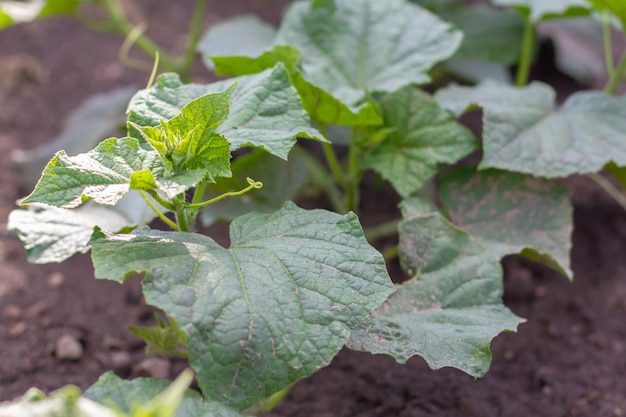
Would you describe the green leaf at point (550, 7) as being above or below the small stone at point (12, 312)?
above

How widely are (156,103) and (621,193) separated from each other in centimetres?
212

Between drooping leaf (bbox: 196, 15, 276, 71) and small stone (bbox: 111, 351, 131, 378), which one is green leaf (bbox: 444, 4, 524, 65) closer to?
drooping leaf (bbox: 196, 15, 276, 71)

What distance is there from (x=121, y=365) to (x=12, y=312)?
51cm

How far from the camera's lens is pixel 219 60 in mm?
2098

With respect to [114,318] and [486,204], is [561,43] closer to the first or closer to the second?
[486,204]

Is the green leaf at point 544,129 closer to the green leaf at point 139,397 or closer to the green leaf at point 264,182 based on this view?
the green leaf at point 264,182

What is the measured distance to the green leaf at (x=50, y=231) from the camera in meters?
1.71

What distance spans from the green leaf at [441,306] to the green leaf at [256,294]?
19 centimetres

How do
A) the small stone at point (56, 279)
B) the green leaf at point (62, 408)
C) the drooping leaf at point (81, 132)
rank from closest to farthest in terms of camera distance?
1. the green leaf at point (62, 408)
2. the small stone at point (56, 279)
3. the drooping leaf at point (81, 132)

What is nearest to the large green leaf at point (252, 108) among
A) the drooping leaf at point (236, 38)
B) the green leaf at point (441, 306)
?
the green leaf at point (441, 306)

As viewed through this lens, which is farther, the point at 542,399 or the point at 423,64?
the point at 423,64

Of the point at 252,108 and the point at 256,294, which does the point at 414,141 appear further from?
the point at 256,294

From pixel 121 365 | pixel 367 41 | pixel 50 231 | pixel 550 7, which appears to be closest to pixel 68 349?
pixel 121 365

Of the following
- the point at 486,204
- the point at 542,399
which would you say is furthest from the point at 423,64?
the point at 542,399
